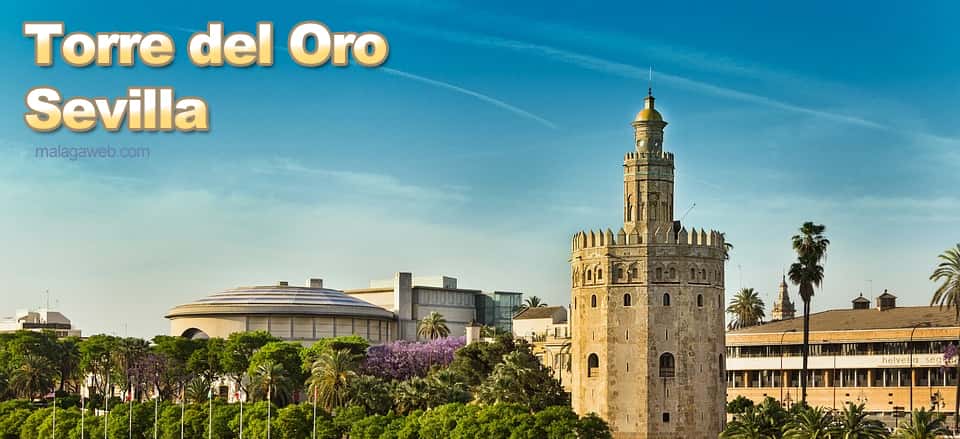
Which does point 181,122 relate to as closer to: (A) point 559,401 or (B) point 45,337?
(A) point 559,401

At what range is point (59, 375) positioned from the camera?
141 metres

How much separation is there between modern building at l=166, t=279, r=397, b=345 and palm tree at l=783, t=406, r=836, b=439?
10583cm

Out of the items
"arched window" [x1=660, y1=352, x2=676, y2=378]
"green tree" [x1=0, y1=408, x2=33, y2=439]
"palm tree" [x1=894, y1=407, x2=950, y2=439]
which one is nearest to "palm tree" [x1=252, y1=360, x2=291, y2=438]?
"green tree" [x1=0, y1=408, x2=33, y2=439]

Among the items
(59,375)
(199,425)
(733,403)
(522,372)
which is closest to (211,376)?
(59,375)

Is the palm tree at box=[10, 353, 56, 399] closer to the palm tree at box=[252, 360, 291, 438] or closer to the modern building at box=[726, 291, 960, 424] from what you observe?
the palm tree at box=[252, 360, 291, 438]

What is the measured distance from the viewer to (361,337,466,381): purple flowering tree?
5236 inches

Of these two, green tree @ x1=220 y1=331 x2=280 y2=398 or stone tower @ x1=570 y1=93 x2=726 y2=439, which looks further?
green tree @ x1=220 y1=331 x2=280 y2=398

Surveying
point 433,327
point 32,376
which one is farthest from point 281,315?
point 32,376

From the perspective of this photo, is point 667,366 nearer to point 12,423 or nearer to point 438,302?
point 12,423

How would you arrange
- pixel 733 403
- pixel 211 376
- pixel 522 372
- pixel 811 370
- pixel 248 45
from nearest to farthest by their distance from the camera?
1. pixel 248 45
2. pixel 522 372
3. pixel 733 403
4. pixel 811 370
5. pixel 211 376

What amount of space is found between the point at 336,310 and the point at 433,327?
40.7 ft

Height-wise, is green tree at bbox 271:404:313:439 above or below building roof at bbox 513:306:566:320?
below

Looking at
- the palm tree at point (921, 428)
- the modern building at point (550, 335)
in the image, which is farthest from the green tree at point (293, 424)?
the palm tree at point (921, 428)

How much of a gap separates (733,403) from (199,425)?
41.2 meters
